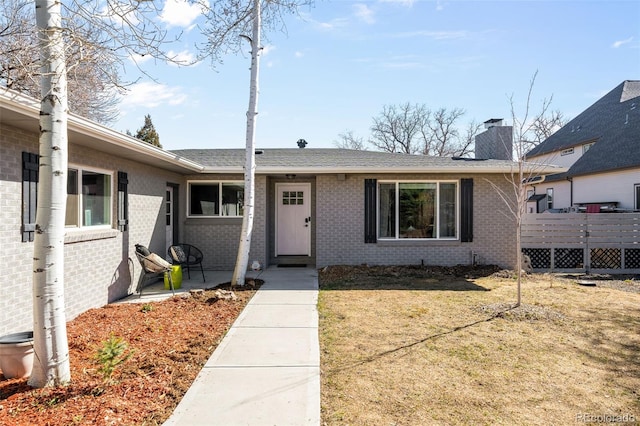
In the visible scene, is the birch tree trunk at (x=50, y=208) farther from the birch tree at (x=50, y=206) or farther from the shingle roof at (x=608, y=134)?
the shingle roof at (x=608, y=134)

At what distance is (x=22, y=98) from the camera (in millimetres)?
3699

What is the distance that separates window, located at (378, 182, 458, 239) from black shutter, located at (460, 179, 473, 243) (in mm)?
195

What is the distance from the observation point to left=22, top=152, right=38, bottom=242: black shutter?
4.52 metres

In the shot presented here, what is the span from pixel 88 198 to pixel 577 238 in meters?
11.1

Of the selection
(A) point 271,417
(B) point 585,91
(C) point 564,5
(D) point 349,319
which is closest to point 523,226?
(C) point 564,5

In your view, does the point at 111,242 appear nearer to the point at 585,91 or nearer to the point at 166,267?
the point at 166,267

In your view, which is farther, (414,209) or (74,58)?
(414,209)

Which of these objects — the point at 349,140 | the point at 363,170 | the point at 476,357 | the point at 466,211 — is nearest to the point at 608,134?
the point at 466,211

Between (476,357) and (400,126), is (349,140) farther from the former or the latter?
(476,357)

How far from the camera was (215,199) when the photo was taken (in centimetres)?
1026

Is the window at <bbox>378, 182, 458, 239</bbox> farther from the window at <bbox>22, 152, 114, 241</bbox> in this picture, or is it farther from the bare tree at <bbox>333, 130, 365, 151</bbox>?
the bare tree at <bbox>333, 130, 365, 151</bbox>

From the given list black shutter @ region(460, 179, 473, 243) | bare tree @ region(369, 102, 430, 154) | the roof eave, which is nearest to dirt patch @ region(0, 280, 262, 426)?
the roof eave

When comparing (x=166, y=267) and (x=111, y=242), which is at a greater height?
(x=111, y=242)

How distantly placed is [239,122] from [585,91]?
82.4ft
